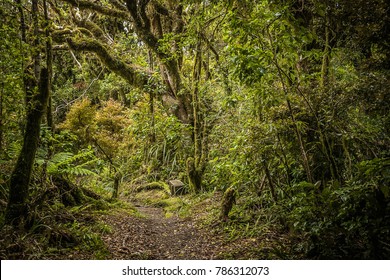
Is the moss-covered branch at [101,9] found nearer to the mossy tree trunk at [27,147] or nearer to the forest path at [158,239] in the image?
the mossy tree trunk at [27,147]

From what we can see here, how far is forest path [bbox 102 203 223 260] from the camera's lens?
4.68 meters

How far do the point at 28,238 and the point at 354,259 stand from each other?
3893 mm

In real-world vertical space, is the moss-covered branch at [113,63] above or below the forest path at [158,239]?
above

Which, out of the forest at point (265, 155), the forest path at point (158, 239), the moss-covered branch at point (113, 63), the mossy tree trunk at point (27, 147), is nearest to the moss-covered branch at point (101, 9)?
the moss-covered branch at point (113, 63)

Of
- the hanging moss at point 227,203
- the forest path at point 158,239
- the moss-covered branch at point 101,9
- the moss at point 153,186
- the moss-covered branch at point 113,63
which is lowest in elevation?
the forest path at point 158,239

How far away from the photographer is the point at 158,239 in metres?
5.61

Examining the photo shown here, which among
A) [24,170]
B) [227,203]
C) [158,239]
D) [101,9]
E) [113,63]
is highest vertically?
[101,9]

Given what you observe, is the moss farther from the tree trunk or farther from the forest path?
the tree trunk

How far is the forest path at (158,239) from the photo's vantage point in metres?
4.68

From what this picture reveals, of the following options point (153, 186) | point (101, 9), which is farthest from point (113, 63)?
point (153, 186)

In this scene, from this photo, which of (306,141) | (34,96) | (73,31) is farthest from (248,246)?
(73,31)

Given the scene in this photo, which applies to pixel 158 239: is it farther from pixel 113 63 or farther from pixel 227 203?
pixel 113 63

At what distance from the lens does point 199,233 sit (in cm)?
582

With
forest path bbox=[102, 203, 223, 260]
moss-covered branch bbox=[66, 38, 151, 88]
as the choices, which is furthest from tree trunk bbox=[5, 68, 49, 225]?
moss-covered branch bbox=[66, 38, 151, 88]
